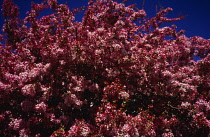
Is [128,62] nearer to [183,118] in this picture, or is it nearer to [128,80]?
[128,80]

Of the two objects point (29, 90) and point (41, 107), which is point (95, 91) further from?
point (29, 90)

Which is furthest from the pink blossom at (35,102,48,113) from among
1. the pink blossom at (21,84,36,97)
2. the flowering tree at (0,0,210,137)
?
the pink blossom at (21,84,36,97)

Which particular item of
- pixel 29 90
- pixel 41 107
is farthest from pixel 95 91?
pixel 29 90

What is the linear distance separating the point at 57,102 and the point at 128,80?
127 inches

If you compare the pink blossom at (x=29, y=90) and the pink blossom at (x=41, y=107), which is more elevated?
the pink blossom at (x=29, y=90)

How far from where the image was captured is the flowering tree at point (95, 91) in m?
5.36

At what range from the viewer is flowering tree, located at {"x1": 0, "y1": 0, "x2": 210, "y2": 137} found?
5.36m

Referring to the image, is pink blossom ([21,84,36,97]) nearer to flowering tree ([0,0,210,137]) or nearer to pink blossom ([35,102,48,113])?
flowering tree ([0,0,210,137])

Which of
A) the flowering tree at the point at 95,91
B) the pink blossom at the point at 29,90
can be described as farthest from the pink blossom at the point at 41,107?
the pink blossom at the point at 29,90

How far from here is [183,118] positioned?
22.1 feet

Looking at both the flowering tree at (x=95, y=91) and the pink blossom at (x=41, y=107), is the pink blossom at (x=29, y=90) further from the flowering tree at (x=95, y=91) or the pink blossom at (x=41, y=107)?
the pink blossom at (x=41, y=107)

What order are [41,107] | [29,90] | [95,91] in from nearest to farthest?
1. [29,90]
2. [41,107]
3. [95,91]

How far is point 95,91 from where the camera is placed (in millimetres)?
6430

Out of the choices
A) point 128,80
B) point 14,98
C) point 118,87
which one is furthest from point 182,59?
point 14,98
